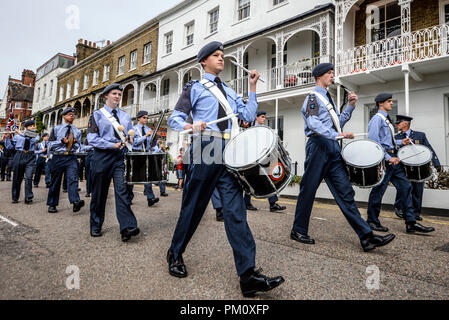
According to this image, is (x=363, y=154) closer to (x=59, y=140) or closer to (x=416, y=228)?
(x=416, y=228)

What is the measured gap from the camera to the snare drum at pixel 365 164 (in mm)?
3654

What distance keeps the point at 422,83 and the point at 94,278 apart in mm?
11730

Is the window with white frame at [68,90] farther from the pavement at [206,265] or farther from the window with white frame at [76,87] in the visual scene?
the pavement at [206,265]

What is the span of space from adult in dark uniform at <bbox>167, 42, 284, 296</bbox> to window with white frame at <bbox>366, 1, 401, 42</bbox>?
36.9 feet

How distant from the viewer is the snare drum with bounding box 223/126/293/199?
222 cm

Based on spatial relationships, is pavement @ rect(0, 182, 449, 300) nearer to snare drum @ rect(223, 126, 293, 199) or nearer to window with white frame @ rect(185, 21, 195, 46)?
snare drum @ rect(223, 126, 293, 199)

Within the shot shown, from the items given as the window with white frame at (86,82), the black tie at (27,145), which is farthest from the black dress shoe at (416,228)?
the window with white frame at (86,82)

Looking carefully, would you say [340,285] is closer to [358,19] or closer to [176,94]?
[358,19]

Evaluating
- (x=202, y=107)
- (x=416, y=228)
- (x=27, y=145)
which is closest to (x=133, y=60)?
(x=27, y=145)

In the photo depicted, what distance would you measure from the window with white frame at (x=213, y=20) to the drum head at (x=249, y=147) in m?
17.1

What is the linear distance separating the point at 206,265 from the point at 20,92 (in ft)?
213

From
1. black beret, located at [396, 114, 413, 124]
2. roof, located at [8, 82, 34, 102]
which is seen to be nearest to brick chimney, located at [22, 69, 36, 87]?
roof, located at [8, 82, 34, 102]

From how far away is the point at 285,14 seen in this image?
13.8m

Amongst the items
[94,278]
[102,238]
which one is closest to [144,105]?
[102,238]
